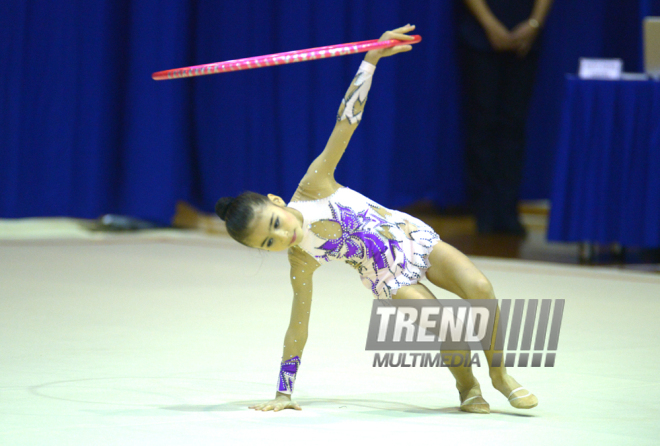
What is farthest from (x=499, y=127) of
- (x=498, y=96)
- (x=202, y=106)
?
(x=202, y=106)

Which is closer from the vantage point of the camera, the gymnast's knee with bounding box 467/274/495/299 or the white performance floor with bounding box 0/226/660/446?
the white performance floor with bounding box 0/226/660/446

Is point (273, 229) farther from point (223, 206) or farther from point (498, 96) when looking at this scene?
point (498, 96)

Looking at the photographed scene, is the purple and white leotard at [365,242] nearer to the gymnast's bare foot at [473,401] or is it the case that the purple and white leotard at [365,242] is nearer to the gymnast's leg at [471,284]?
the gymnast's leg at [471,284]

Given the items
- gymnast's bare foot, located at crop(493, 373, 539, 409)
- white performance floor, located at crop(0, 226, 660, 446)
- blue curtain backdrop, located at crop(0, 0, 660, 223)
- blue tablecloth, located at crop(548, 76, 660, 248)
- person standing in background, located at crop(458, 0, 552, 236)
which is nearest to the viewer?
white performance floor, located at crop(0, 226, 660, 446)

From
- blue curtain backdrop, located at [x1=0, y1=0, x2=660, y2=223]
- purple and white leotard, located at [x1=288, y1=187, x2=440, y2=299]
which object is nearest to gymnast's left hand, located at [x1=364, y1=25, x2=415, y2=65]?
purple and white leotard, located at [x1=288, y1=187, x2=440, y2=299]

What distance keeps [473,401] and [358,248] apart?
1.50 ft

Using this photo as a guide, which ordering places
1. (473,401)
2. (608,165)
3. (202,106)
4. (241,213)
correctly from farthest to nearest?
(202,106), (608,165), (473,401), (241,213)

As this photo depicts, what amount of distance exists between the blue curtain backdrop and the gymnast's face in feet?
12.5

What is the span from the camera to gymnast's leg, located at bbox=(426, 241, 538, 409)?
2.05 metres

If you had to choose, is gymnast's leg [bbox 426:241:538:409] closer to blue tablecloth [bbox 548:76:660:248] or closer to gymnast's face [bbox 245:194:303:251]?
gymnast's face [bbox 245:194:303:251]

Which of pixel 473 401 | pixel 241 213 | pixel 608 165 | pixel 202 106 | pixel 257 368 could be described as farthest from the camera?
pixel 202 106

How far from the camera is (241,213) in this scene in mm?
2018

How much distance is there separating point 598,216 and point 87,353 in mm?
2872

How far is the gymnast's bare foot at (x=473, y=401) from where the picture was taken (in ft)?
6.93
